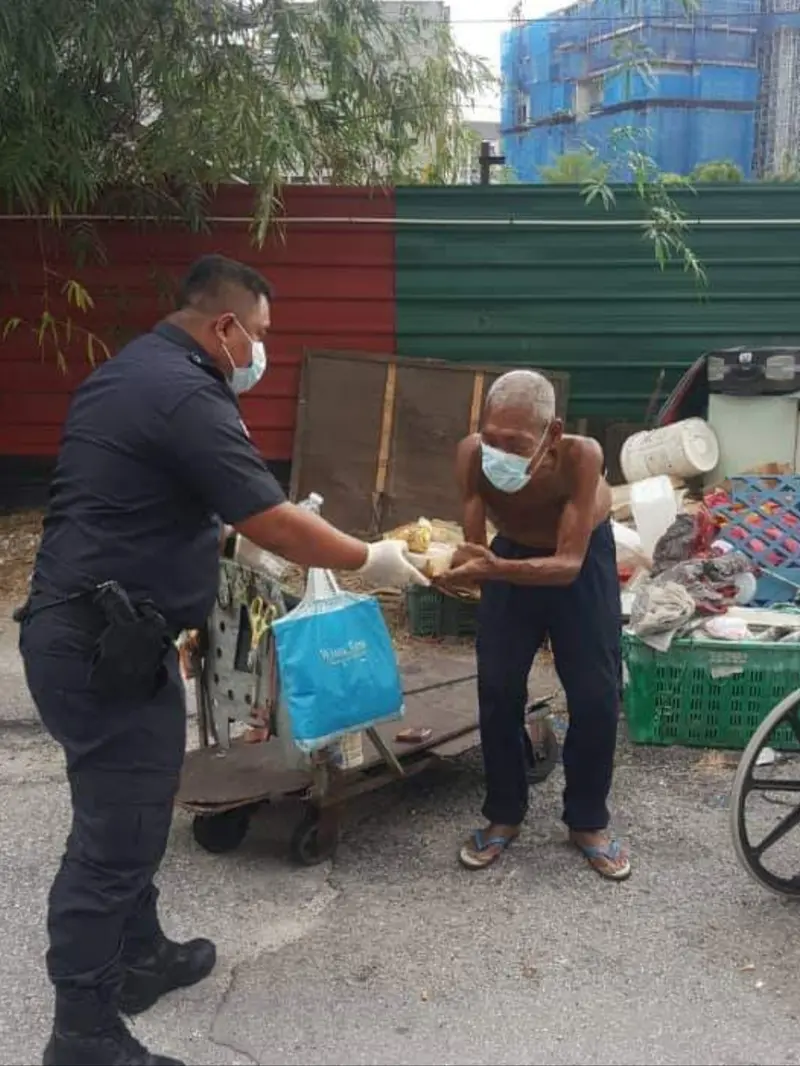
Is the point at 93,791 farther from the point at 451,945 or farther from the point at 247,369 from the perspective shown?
the point at 451,945

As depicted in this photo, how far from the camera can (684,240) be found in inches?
295

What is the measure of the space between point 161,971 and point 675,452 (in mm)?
4699

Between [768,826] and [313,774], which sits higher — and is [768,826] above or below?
below

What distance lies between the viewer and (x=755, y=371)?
6699 mm

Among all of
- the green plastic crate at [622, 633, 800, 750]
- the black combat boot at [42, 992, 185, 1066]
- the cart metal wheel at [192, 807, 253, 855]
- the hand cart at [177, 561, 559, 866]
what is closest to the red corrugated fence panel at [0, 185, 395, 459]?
the green plastic crate at [622, 633, 800, 750]

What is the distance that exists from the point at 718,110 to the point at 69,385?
1208 inches

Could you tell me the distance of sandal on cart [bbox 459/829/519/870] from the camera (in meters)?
3.62

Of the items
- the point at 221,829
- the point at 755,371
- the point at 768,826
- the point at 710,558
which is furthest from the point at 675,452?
the point at 221,829

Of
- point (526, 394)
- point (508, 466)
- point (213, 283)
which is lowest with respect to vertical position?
point (508, 466)

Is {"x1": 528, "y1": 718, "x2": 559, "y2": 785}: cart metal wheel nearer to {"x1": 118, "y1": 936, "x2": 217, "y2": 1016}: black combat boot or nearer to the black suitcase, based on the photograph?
{"x1": 118, "y1": 936, "x2": 217, "y2": 1016}: black combat boot

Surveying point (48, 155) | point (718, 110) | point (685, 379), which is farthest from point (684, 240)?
point (718, 110)

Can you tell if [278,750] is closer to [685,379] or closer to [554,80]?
[685,379]

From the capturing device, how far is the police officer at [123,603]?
246 centimetres

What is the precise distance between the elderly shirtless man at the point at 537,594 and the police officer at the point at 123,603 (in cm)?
81
